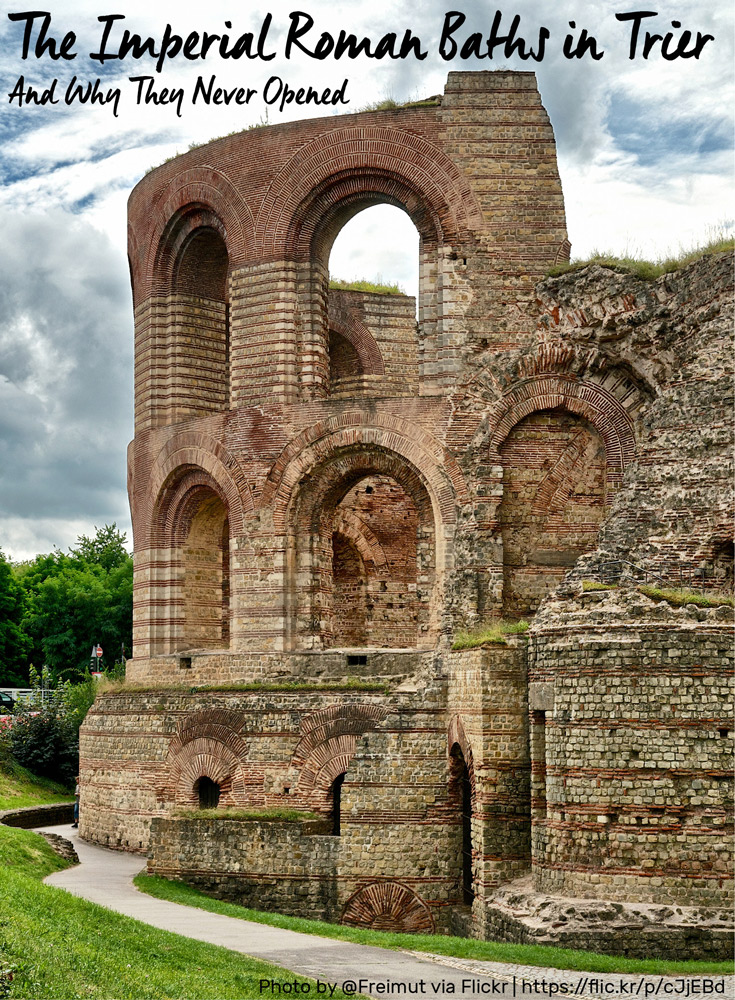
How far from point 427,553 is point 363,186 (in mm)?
6720

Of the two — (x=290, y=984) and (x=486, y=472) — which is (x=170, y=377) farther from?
(x=290, y=984)

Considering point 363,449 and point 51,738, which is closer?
point 363,449

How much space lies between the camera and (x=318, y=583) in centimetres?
2417

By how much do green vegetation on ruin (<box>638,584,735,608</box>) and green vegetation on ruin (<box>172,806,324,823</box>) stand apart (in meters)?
6.97

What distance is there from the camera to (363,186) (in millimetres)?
24719

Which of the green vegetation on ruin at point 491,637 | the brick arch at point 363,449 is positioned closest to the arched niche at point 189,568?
the brick arch at point 363,449

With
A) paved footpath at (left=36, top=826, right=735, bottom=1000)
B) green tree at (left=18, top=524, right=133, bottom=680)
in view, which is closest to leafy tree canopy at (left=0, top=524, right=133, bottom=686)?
green tree at (left=18, top=524, right=133, bottom=680)

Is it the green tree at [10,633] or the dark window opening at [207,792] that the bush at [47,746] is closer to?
the dark window opening at [207,792]

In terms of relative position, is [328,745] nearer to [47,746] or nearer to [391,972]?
[391,972]

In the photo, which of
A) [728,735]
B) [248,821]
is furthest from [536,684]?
[248,821]

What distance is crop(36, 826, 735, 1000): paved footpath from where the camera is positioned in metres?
12.9

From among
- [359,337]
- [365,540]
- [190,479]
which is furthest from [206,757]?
[359,337]

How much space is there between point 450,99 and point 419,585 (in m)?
8.53

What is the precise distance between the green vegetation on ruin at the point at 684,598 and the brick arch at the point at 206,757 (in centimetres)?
874
